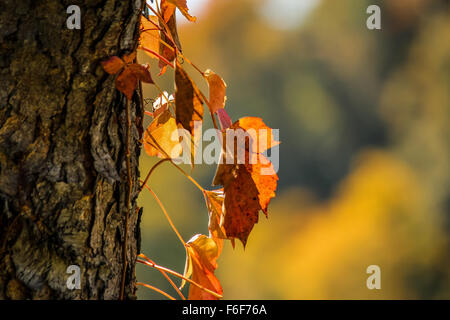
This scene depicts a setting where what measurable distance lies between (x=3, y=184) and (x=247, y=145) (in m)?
0.23

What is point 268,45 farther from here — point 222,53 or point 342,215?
point 342,215

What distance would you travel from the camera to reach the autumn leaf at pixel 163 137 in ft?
1.69

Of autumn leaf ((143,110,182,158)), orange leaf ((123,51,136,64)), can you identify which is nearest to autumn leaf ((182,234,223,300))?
autumn leaf ((143,110,182,158))

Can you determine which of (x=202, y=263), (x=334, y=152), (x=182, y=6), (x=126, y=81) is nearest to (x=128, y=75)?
(x=126, y=81)

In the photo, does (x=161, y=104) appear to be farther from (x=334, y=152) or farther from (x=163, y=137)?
(x=334, y=152)

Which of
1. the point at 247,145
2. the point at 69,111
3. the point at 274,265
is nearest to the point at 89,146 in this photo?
the point at 69,111

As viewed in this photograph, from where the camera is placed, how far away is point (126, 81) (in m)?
0.42

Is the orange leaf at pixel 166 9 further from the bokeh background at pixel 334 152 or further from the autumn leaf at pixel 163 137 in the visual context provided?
the bokeh background at pixel 334 152

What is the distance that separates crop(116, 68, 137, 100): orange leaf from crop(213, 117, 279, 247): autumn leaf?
10 cm

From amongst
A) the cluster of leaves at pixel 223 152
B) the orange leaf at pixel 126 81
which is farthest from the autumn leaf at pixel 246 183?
the orange leaf at pixel 126 81

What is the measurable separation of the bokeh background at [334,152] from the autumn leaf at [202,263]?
4167 mm

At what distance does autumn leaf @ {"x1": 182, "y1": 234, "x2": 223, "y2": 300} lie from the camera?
492mm

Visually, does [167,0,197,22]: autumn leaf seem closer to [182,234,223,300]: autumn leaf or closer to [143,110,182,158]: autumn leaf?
[143,110,182,158]: autumn leaf

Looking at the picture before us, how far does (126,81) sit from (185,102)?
6 cm
